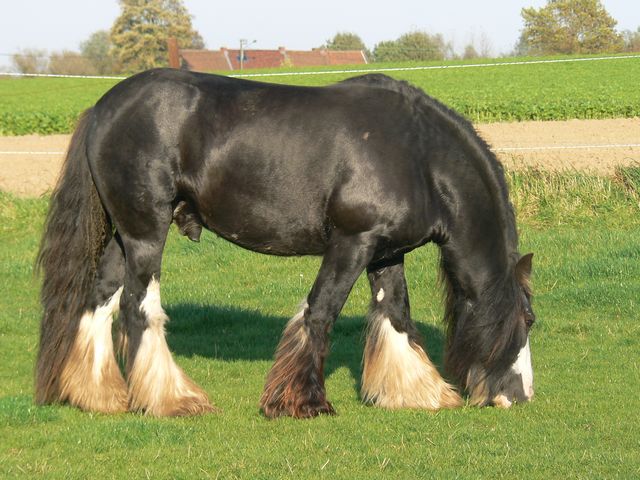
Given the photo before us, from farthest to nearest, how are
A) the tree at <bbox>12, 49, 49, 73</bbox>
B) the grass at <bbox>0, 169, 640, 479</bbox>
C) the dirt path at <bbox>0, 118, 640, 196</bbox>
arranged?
the tree at <bbox>12, 49, 49, 73</bbox>
the dirt path at <bbox>0, 118, 640, 196</bbox>
the grass at <bbox>0, 169, 640, 479</bbox>

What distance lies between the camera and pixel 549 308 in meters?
8.98

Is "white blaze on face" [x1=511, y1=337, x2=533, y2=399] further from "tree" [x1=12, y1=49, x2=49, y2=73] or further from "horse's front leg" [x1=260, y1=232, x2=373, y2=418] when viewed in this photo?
"tree" [x1=12, y1=49, x2=49, y2=73]

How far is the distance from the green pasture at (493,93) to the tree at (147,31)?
76.4 feet

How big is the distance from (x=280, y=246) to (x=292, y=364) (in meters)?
0.77

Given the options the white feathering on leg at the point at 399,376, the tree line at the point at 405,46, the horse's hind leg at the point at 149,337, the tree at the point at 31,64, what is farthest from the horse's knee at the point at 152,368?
the tree line at the point at 405,46

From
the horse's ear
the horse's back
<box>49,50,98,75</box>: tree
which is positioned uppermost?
the horse's back

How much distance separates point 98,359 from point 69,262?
674mm

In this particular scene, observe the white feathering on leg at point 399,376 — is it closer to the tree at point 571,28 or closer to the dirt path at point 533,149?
the dirt path at point 533,149

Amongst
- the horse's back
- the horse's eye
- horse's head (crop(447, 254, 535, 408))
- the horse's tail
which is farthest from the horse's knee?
the horse's eye

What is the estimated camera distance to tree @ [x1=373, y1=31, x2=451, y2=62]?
85188 mm

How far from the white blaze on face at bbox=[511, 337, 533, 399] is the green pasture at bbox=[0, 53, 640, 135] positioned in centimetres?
1981

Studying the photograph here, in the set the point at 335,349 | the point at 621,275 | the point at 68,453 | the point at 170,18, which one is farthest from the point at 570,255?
the point at 170,18

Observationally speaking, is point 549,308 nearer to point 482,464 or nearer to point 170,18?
point 482,464

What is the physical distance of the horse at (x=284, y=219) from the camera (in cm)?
572
